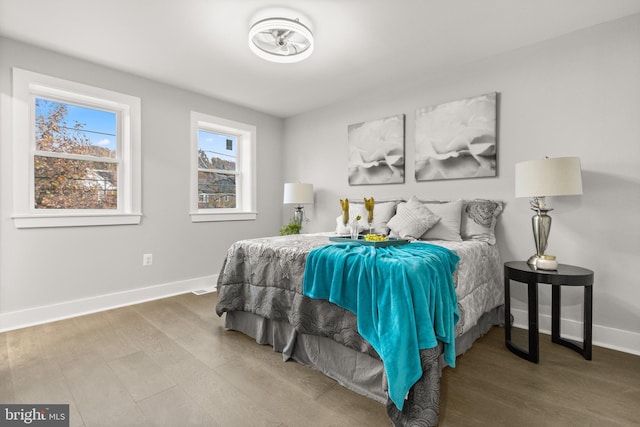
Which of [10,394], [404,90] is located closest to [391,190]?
[404,90]

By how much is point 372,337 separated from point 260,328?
1.10 metres

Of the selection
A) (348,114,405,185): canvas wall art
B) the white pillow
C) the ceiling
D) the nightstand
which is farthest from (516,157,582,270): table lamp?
(348,114,405,185): canvas wall art

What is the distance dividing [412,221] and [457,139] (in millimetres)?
1023

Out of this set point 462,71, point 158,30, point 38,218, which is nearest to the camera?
point 158,30

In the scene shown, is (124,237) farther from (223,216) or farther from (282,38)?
(282,38)

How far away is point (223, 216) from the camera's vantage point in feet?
14.0

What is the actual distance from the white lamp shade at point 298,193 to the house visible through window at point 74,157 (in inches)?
79.3

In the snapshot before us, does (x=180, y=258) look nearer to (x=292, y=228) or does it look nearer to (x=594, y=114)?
(x=292, y=228)

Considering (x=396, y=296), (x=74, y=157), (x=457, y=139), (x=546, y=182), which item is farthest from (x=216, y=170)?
(x=546, y=182)

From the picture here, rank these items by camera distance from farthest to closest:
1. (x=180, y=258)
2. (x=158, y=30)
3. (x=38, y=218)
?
1. (x=180, y=258)
2. (x=38, y=218)
3. (x=158, y=30)

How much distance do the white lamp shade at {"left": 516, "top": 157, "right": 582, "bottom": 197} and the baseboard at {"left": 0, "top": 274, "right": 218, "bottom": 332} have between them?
360 cm

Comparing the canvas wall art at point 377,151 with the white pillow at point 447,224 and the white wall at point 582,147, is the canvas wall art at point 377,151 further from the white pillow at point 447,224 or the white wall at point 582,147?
the white pillow at point 447,224

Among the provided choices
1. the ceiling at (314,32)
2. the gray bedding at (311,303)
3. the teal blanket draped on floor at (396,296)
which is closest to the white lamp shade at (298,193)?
the ceiling at (314,32)

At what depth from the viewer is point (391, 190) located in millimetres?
3709
